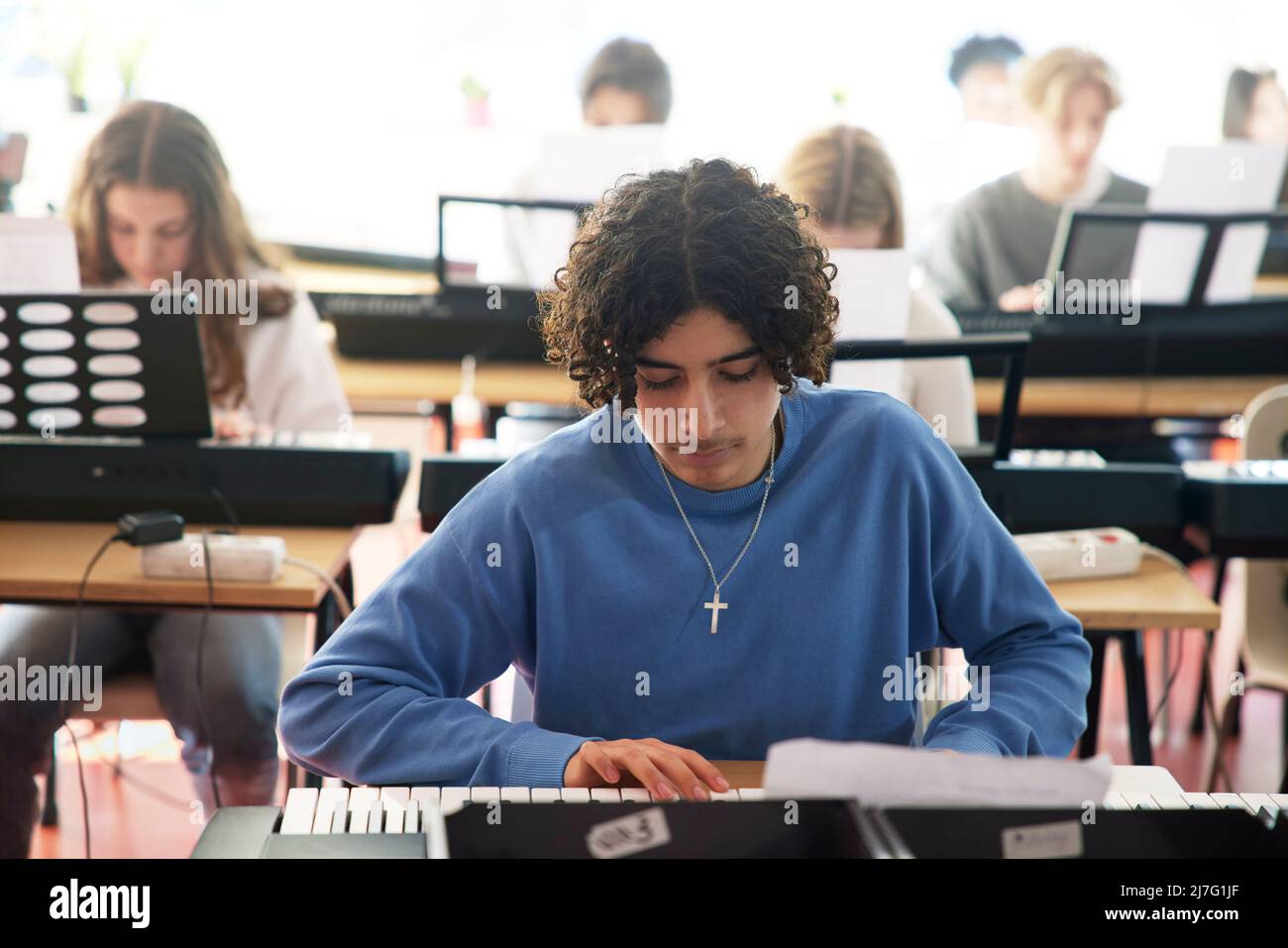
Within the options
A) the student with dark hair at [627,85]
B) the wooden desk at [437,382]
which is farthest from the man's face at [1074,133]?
the wooden desk at [437,382]

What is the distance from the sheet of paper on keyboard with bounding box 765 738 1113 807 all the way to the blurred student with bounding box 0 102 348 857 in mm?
1317

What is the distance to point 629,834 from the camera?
0.75 metres

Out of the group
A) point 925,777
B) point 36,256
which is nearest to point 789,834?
point 925,777

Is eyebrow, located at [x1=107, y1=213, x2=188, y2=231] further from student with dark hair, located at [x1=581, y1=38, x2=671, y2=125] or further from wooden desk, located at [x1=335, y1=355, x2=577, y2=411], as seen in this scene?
student with dark hair, located at [x1=581, y1=38, x2=671, y2=125]

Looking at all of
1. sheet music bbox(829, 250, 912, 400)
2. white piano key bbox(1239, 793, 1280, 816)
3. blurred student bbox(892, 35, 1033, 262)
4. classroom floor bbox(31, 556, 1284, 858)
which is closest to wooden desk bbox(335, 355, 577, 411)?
classroom floor bbox(31, 556, 1284, 858)

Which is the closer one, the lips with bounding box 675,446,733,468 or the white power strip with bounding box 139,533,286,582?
the lips with bounding box 675,446,733,468

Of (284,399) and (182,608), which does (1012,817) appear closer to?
(182,608)

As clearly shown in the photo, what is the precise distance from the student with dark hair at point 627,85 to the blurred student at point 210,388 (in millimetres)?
1578

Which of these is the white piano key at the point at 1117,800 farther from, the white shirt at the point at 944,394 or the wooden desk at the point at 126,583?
the white shirt at the point at 944,394

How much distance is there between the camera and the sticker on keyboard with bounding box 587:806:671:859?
75cm

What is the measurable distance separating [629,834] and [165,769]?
2090 millimetres

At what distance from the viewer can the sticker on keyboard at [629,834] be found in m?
0.75

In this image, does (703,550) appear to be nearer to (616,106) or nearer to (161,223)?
(161,223)
